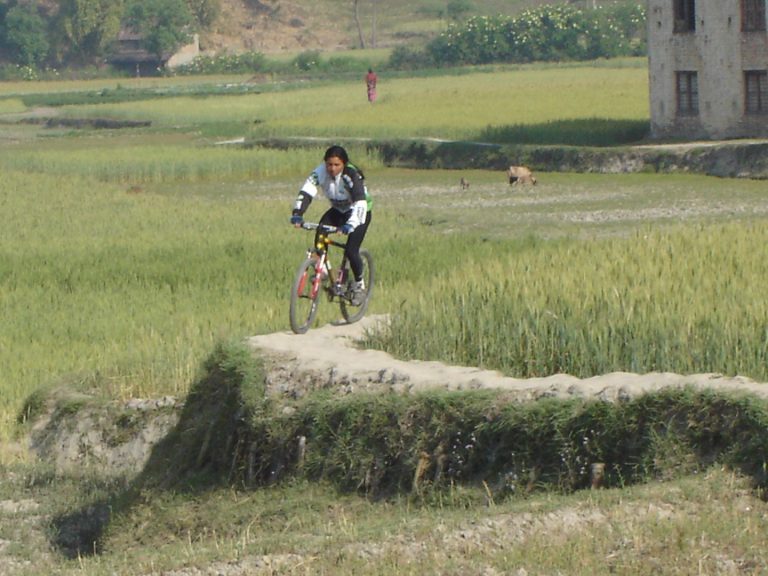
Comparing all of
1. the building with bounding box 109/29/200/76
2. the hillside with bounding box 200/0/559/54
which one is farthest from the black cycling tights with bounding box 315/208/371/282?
the hillside with bounding box 200/0/559/54

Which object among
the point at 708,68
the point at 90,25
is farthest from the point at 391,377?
the point at 90,25

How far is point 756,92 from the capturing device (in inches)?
1390

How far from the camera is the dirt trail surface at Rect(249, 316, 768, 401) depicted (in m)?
9.23

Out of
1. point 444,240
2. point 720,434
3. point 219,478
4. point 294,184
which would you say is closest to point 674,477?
point 720,434

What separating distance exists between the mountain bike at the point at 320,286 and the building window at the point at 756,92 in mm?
23435

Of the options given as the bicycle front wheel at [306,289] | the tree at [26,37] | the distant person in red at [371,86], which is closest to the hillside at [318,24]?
the tree at [26,37]

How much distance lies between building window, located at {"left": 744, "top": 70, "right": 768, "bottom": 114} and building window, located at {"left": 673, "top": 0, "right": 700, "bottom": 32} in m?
1.83

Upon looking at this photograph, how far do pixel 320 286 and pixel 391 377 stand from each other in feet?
7.83

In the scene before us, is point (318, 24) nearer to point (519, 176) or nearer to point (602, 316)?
point (519, 176)

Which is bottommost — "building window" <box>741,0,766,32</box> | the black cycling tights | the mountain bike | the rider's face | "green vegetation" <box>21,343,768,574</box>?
"green vegetation" <box>21,343,768,574</box>

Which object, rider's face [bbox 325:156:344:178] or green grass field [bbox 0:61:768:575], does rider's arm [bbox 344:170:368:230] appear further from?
green grass field [bbox 0:61:768:575]

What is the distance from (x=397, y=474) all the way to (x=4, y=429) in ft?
15.0

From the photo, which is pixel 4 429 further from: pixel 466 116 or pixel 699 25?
pixel 466 116

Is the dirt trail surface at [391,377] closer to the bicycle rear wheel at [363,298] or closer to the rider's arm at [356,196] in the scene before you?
the bicycle rear wheel at [363,298]
